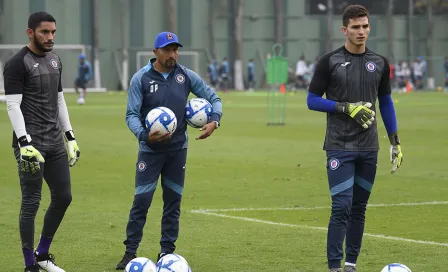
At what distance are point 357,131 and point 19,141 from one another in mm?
2991

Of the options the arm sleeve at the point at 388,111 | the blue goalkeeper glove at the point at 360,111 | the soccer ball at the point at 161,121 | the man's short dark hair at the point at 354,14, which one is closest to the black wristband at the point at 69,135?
the soccer ball at the point at 161,121

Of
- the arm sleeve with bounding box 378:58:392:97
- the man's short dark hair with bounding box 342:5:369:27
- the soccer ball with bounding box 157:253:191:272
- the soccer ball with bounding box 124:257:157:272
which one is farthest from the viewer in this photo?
the arm sleeve with bounding box 378:58:392:97

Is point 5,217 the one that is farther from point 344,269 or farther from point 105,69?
point 105,69

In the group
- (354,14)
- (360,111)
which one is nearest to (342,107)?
(360,111)

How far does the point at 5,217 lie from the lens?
14.0 meters

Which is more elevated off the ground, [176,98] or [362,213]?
[176,98]

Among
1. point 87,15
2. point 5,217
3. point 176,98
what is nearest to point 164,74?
point 176,98

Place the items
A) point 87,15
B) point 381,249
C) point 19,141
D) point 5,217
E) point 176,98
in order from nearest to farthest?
point 19,141 → point 176,98 → point 381,249 → point 5,217 → point 87,15

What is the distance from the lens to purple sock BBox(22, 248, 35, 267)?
32.0 ft

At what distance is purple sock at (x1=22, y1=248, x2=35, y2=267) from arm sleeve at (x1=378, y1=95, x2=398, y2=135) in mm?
3450

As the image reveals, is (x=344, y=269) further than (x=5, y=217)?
No

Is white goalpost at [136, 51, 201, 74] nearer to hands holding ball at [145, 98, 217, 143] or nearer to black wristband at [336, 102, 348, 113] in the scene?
hands holding ball at [145, 98, 217, 143]

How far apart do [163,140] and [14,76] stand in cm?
151

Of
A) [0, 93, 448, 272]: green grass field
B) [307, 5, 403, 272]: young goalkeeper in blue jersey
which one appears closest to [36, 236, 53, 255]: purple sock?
[0, 93, 448, 272]: green grass field
